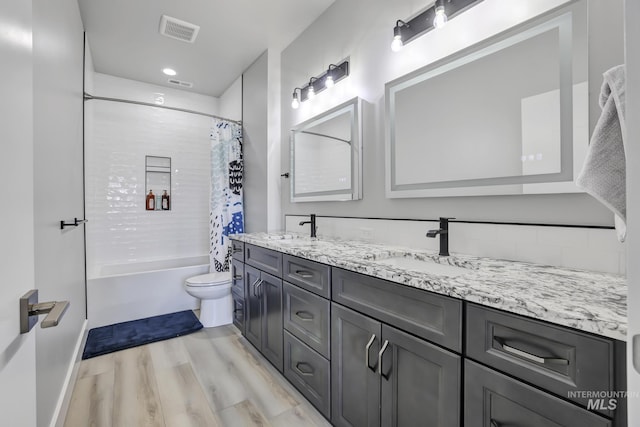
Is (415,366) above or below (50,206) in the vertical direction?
below

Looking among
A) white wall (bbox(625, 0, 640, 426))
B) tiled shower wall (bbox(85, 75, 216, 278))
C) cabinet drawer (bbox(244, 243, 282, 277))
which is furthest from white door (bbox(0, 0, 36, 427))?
tiled shower wall (bbox(85, 75, 216, 278))

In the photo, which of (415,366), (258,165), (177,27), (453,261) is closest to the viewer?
(415,366)

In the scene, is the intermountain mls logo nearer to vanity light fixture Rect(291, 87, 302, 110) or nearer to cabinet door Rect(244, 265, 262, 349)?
cabinet door Rect(244, 265, 262, 349)

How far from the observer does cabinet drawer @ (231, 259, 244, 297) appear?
2.35 metres

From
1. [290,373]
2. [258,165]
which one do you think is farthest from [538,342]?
[258,165]

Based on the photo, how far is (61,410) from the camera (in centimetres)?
147

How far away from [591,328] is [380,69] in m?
1.74

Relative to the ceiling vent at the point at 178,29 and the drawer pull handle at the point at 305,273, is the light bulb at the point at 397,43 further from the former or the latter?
the ceiling vent at the point at 178,29

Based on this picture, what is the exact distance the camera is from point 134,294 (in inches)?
114

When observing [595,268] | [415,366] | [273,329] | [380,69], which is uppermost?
[380,69]

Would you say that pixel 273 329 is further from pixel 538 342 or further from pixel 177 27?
pixel 177 27

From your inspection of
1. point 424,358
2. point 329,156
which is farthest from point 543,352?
point 329,156

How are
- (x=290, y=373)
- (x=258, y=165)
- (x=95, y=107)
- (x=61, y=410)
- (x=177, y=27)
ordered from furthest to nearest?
1. (x=95, y=107)
2. (x=258, y=165)
3. (x=177, y=27)
4. (x=290, y=373)
5. (x=61, y=410)

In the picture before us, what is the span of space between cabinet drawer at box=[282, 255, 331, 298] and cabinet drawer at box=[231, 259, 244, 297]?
0.74 meters
